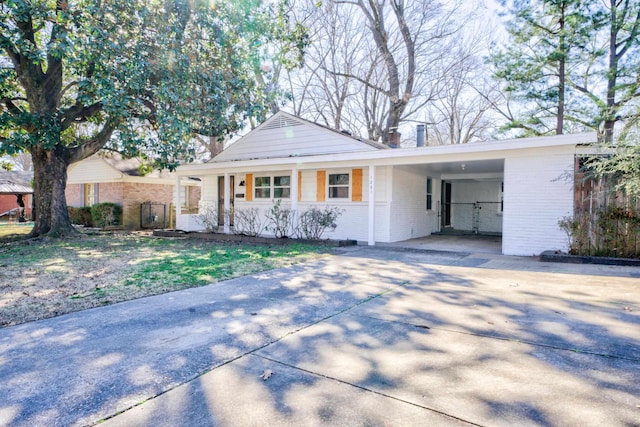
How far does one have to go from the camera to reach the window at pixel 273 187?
1402cm

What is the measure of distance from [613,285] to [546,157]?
4.06 meters

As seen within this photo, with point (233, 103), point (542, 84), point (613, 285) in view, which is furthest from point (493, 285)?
point (542, 84)

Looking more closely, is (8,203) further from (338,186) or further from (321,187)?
(338,186)

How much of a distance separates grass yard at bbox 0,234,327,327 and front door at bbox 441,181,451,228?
312 inches

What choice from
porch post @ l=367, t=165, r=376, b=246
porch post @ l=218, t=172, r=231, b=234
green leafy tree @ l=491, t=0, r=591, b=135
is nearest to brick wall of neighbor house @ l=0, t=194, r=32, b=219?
porch post @ l=218, t=172, r=231, b=234

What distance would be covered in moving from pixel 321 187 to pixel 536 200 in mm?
6529

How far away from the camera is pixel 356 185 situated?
40.8ft

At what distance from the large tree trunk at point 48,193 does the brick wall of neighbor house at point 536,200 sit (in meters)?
14.0

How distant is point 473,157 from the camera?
32.3 ft

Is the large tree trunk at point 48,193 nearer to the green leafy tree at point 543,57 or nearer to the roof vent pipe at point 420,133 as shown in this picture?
the roof vent pipe at point 420,133

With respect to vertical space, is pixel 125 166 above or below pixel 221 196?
A: above

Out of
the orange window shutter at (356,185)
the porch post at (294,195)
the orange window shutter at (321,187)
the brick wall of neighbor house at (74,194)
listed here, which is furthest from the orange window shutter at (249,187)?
the brick wall of neighbor house at (74,194)

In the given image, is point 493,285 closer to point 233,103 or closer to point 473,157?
point 473,157

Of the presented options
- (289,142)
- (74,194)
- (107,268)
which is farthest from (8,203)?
(107,268)
